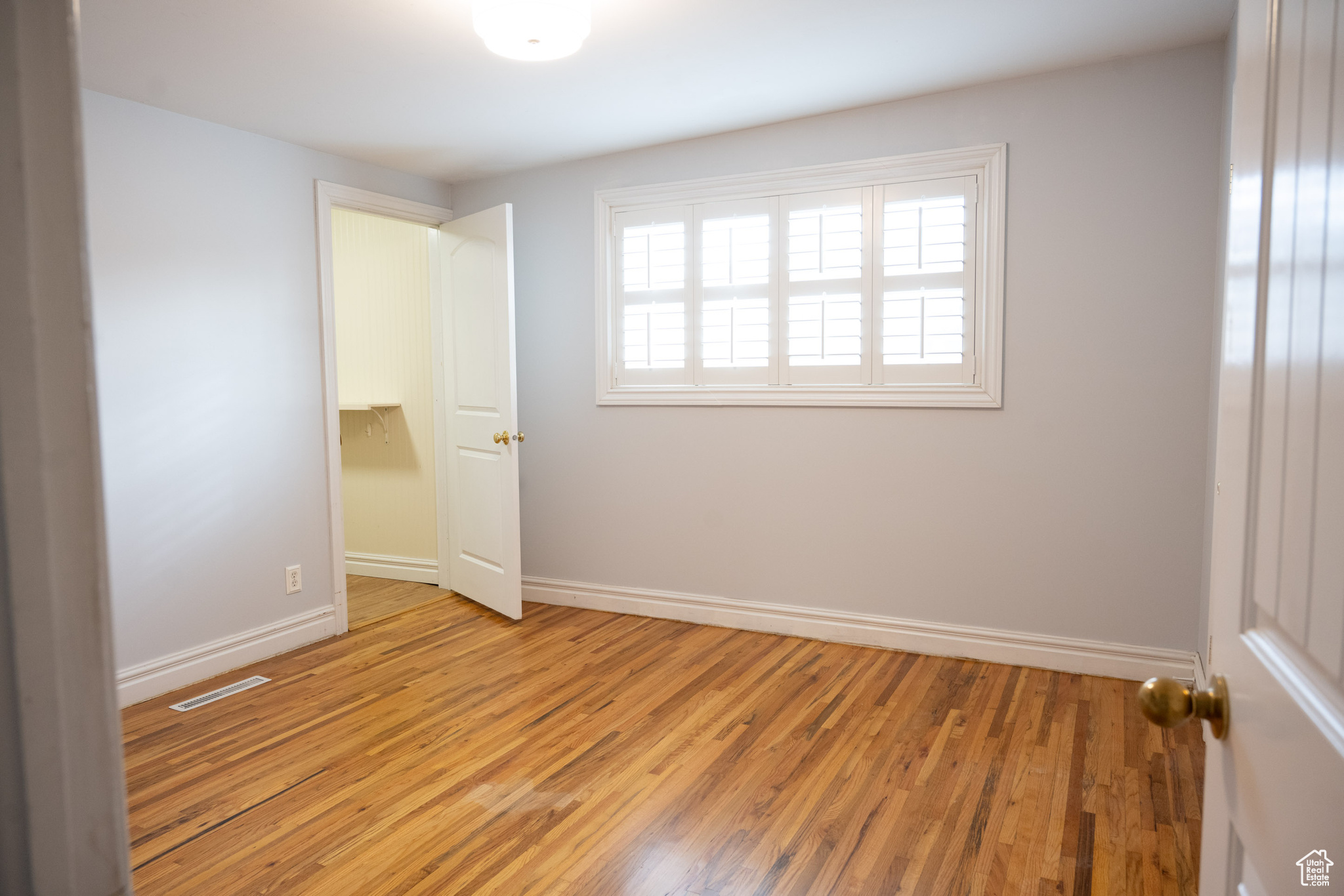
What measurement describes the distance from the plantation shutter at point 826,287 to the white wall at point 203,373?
2.34 meters

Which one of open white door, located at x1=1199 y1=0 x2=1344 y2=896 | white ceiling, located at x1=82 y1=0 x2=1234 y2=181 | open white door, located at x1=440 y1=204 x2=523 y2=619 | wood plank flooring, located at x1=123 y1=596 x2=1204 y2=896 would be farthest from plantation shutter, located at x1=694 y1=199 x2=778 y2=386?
open white door, located at x1=1199 y1=0 x2=1344 y2=896

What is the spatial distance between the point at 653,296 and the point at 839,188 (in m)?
1.09

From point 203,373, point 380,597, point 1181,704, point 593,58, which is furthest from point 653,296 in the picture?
point 1181,704

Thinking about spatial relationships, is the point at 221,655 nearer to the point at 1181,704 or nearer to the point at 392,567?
the point at 392,567

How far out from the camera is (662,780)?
A: 8.01 feet

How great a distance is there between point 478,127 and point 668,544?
7.48 feet

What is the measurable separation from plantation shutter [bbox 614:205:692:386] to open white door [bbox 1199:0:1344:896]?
133 inches

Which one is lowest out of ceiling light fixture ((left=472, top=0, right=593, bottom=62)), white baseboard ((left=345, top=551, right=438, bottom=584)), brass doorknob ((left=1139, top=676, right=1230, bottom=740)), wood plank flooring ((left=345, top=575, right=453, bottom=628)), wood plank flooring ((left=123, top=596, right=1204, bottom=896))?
wood plank flooring ((left=345, top=575, right=453, bottom=628))

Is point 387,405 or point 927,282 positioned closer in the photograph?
point 927,282

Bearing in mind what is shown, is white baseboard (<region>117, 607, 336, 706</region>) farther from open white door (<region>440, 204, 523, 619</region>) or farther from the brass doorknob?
the brass doorknob

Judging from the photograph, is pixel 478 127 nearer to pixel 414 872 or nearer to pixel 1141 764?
pixel 414 872

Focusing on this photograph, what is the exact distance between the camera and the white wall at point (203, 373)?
312 centimetres

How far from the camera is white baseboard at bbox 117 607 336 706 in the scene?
3186mm

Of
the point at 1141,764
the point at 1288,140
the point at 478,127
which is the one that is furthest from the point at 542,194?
the point at 1288,140
